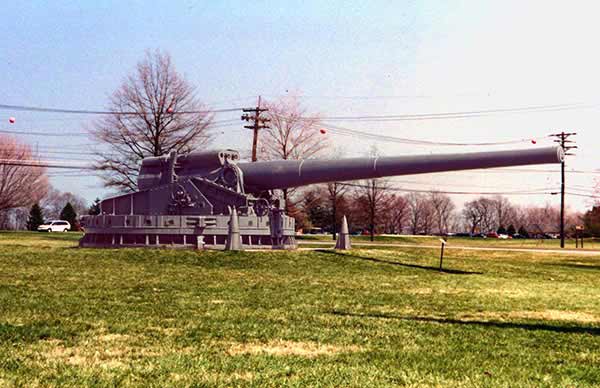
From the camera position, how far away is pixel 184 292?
1073cm

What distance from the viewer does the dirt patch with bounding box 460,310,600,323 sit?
28.7 feet

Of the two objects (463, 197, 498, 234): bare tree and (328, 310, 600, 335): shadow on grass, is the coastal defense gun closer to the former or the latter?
(328, 310, 600, 335): shadow on grass

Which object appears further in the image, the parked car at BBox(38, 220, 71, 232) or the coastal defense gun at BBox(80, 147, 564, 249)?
the parked car at BBox(38, 220, 71, 232)

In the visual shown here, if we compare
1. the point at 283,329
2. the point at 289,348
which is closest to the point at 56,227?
the point at 283,329

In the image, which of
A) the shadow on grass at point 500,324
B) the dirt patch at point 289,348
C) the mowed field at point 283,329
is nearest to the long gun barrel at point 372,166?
the mowed field at point 283,329

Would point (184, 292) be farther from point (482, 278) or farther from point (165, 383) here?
point (482, 278)

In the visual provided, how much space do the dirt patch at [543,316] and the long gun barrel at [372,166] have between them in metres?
6.33

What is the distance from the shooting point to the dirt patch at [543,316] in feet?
28.7

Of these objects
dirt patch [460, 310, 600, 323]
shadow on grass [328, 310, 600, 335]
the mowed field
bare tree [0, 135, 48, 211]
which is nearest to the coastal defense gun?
the mowed field

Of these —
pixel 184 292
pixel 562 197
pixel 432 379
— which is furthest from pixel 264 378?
pixel 562 197

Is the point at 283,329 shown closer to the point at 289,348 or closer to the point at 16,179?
the point at 289,348

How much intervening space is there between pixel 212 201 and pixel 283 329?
12.8 meters

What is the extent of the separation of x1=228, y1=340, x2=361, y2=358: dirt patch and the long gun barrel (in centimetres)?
1053

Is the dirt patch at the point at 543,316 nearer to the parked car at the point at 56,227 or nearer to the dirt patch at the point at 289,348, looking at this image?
the dirt patch at the point at 289,348
